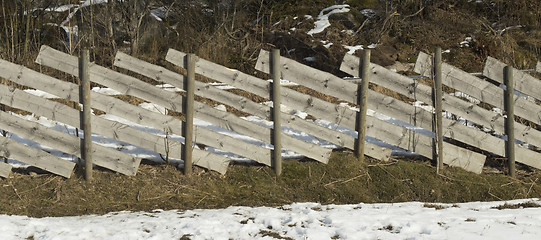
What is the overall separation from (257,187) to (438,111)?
8.19 ft

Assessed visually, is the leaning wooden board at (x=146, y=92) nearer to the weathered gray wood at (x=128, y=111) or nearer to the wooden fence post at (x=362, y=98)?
the weathered gray wood at (x=128, y=111)

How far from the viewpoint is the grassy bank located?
21.2ft

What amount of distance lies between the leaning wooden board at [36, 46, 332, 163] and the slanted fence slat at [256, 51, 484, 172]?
703 mm

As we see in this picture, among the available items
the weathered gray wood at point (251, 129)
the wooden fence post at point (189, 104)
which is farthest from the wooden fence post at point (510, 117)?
the wooden fence post at point (189, 104)

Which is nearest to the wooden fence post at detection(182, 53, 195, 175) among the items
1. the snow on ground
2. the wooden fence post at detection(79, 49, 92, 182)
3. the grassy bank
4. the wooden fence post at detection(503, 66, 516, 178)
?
the grassy bank

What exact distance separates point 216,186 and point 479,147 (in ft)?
11.4

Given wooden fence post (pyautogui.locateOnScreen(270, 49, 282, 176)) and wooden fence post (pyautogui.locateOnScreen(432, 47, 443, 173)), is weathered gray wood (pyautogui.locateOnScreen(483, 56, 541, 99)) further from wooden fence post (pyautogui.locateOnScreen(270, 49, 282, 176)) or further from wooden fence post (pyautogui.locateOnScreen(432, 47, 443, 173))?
wooden fence post (pyautogui.locateOnScreen(270, 49, 282, 176))

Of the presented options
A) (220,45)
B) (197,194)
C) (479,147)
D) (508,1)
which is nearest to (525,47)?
(508,1)

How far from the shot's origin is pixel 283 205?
6438 mm

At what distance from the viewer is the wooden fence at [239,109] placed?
22.1 ft

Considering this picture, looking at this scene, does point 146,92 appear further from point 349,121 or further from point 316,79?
point 349,121

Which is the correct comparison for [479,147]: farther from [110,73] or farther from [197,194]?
[110,73]

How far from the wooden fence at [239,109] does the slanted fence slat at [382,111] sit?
0.04 ft

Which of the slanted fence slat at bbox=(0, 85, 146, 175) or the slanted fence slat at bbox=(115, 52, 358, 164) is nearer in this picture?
the slanted fence slat at bbox=(0, 85, 146, 175)
